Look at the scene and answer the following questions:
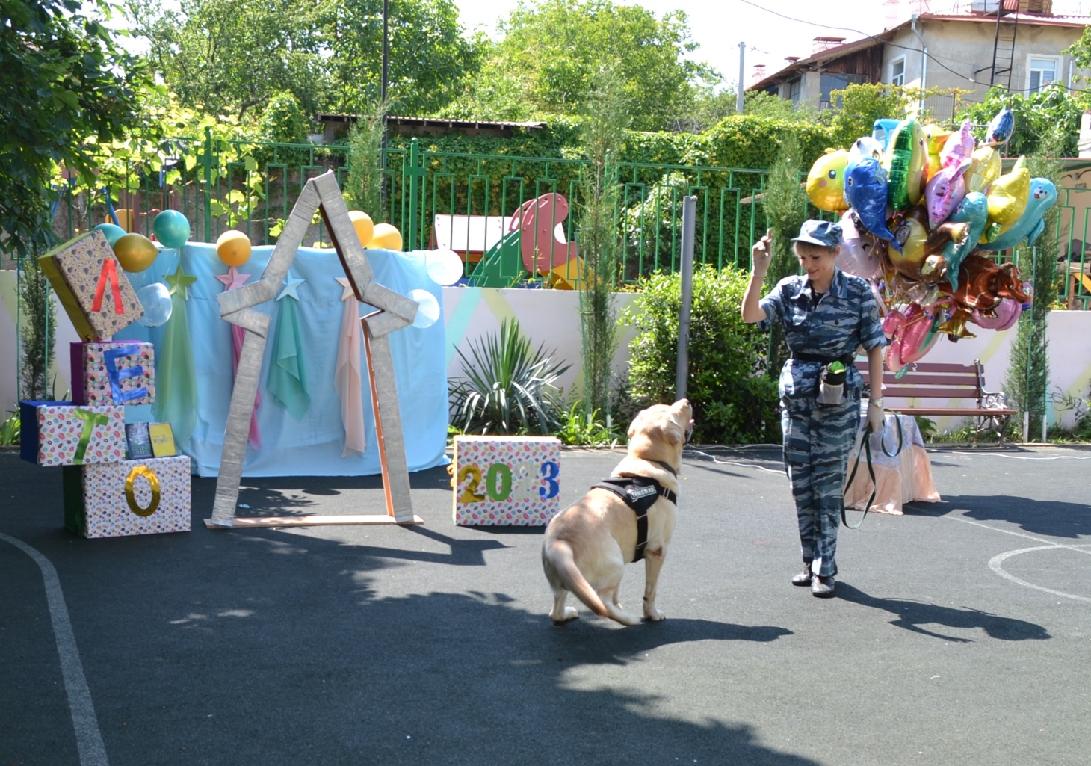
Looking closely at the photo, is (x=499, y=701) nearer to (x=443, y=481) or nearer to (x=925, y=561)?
(x=925, y=561)

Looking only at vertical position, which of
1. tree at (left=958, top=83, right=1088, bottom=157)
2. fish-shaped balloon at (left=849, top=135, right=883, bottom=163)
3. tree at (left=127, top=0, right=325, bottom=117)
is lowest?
fish-shaped balloon at (left=849, top=135, right=883, bottom=163)

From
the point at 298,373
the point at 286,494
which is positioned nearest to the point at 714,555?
the point at 286,494

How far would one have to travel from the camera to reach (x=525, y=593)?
607cm

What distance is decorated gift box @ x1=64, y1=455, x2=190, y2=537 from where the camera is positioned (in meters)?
7.04

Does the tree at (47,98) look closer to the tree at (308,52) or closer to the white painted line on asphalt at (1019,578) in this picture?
the white painted line on asphalt at (1019,578)

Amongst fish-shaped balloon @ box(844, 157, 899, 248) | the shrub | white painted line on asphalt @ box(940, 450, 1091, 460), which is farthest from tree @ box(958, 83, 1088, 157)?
fish-shaped balloon @ box(844, 157, 899, 248)

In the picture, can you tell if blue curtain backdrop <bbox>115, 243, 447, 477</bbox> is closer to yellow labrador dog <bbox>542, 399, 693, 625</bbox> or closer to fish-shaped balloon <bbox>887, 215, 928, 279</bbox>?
fish-shaped balloon <bbox>887, 215, 928, 279</bbox>

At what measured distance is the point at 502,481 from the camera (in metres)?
7.79

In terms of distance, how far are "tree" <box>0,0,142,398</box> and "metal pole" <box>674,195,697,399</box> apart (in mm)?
5526

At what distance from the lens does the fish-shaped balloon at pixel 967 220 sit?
27.1 ft

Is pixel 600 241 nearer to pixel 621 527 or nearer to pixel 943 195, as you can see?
pixel 943 195

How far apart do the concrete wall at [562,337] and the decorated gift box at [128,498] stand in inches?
173

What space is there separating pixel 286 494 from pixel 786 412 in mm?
4275

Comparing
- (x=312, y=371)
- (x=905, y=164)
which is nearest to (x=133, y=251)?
(x=312, y=371)
